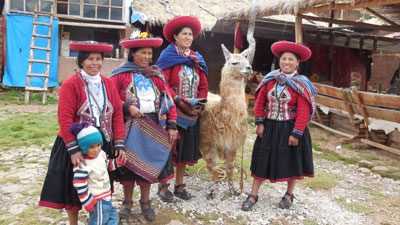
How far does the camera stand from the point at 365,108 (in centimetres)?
564

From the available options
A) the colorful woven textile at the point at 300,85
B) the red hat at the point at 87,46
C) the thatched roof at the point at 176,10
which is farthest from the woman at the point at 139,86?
the thatched roof at the point at 176,10

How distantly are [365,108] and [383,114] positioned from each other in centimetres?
37

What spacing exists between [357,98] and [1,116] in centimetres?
752

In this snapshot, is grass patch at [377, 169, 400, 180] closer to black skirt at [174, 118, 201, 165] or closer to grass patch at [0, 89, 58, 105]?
black skirt at [174, 118, 201, 165]

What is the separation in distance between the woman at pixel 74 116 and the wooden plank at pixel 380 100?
4.56 meters

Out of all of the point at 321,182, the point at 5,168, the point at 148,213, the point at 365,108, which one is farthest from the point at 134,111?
the point at 365,108

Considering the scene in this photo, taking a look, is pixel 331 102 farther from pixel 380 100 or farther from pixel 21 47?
pixel 21 47

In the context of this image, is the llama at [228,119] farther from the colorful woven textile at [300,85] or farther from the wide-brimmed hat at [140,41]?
the wide-brimmed hat at [140,41]

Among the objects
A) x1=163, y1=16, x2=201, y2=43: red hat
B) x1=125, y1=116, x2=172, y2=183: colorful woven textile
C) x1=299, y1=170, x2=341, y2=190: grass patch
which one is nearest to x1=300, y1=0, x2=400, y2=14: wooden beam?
x1=299, y1=170, x2=341, y2=190: grass patch

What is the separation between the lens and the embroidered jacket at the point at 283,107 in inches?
121

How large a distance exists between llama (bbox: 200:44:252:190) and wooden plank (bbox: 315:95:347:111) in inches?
148

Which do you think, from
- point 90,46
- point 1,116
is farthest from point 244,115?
point 1,116

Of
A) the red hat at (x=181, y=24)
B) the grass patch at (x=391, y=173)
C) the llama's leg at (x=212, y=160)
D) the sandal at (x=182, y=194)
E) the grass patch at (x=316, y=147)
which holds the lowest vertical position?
the sandal at (x=182, y=194)

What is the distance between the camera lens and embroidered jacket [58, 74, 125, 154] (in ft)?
7.11
